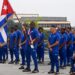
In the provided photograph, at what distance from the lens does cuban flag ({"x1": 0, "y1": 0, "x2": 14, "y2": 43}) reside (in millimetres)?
11945

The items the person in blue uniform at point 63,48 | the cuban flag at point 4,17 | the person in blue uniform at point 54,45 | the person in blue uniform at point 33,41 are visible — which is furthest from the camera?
the person in blue uniform at point 63,48

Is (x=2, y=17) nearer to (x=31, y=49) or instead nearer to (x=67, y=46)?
(x=31, y=49)

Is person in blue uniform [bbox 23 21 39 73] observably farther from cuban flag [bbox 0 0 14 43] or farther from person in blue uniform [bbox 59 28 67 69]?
person in blue uniform [bbox 59 28 67 69]

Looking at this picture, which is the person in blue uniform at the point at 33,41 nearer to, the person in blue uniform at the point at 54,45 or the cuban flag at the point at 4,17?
the person in blue uniform at the point at 54,45

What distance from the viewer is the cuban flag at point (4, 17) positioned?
39.2 feet

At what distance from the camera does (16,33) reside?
1639 centimetres

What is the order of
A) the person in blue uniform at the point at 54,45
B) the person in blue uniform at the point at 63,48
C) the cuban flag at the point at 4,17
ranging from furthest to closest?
the person in blue uniform at the point at 63,48 < the person in blue uniform at the point at 54,45 < the cuban flag at the point at 4,17

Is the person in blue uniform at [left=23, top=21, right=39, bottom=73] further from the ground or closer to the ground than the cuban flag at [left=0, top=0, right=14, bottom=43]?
closer to the ground

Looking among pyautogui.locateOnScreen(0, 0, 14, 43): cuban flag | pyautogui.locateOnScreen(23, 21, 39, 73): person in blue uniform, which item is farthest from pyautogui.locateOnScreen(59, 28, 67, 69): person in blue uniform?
pyautogui.locateOnScreen(0, 0, 14, 43): cuban flag

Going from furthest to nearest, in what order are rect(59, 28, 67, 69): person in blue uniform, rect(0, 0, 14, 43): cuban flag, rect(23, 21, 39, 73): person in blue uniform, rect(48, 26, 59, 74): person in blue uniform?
rect(59, 28, 67, 69): person in blue uniform → rect(23, 21, 39, 73): person in blue uniform → rect(48, 26, 59, 74): person in blue uniform → rect(0, 0, 14, 43): cuban flag

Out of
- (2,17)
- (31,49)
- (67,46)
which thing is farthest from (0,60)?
(2,17)

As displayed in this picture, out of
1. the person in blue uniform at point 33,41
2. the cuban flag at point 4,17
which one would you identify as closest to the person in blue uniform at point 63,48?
the person in blue uniform at point 33,41

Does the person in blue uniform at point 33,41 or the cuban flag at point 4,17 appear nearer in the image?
the cuban flag at point 4,17

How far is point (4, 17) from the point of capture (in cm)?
1223
